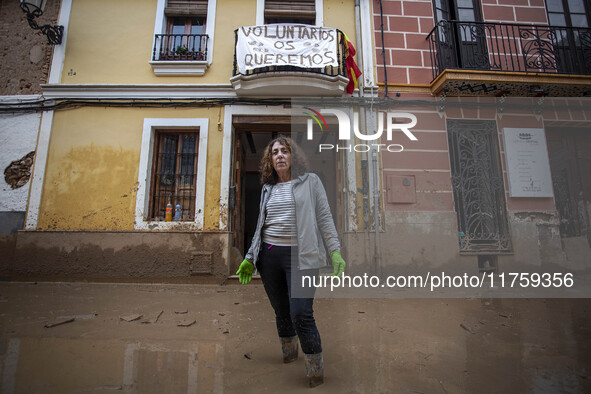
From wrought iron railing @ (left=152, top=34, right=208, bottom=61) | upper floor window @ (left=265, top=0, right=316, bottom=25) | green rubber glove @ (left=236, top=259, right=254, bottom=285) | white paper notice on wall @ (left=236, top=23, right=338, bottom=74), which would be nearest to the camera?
green rubber glove @ (left=236, top=259, right=254, bottom=285)

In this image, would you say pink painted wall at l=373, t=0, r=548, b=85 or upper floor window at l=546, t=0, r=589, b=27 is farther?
upper floor window at l=546, t=0, r=589, b=27

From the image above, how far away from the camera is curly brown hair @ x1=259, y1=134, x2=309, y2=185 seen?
2297 mm

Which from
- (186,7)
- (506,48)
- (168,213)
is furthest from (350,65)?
(168,213)

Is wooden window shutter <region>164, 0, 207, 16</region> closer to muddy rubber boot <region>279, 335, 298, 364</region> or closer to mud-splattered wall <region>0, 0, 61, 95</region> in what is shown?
mud-splattered wall <region>0, 0, 61, 95</region>

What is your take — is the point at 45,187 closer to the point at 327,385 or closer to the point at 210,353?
the point at 210,353

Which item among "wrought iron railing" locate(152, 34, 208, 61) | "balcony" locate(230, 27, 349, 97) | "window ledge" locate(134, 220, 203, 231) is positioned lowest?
"window ledge" locate(134, 220, 203, 231)

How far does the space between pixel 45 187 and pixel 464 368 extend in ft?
23.7

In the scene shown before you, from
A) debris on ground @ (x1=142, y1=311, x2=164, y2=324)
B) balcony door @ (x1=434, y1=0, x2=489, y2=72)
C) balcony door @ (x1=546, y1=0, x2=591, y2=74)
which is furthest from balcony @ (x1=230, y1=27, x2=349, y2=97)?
balcony door @ (x1=546, y1=0, x2=591, y2=74)

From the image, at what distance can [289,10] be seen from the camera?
6715 millimetres

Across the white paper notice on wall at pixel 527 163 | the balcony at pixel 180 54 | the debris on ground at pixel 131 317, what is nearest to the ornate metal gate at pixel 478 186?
the white paper notice on wall at pixel 527 163

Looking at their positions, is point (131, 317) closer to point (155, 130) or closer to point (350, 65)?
point (155, 130)

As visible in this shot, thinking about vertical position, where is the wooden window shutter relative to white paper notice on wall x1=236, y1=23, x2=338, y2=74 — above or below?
above

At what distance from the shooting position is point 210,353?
2.42 m

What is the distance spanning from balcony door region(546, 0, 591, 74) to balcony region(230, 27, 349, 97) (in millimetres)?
5017
